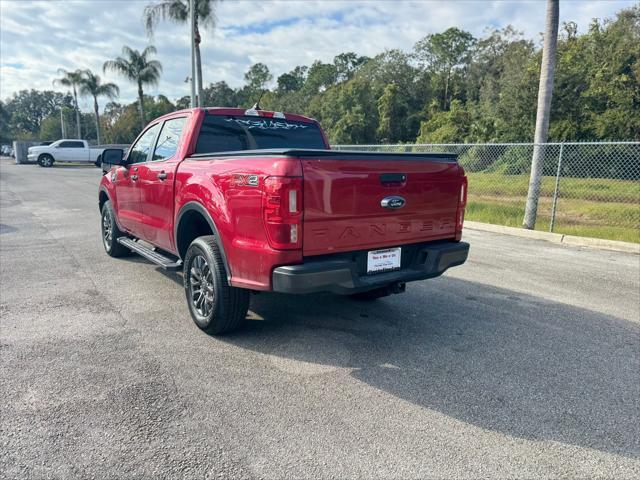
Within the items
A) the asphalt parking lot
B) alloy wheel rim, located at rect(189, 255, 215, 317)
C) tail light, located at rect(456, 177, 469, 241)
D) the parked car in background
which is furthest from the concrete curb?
the parked car in background

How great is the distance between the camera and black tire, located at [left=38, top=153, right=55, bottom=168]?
3256cm

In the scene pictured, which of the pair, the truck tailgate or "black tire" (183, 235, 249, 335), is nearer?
the truck tailgate

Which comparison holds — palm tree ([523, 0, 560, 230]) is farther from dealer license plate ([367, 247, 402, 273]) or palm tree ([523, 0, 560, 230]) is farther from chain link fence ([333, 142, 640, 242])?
dealer license plate ([367, 247, 402, 273])

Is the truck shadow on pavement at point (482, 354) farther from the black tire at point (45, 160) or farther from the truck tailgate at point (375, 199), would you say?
the black tire at point (45, 160)

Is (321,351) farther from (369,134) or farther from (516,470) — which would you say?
(369,134)

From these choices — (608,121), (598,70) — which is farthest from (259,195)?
(598,70)

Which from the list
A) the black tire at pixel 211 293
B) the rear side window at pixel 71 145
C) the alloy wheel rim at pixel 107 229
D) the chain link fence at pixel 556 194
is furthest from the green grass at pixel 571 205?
the rear side window at pixel 71 145

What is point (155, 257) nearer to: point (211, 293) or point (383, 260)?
point (211, 293)

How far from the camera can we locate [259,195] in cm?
323

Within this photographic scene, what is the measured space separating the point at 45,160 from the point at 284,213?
35610 millimetres

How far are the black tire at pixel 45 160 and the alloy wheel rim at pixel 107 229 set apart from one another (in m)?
30.4

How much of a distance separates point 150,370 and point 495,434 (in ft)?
7.76

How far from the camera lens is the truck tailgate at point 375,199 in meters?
3.25

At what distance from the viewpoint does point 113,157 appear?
18.9 feet
